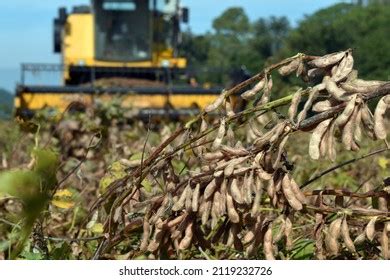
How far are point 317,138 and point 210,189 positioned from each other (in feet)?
0.77

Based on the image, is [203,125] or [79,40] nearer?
[203,125]

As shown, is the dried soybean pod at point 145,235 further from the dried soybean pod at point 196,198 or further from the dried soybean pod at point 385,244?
the dried soybean pod at point 385,244

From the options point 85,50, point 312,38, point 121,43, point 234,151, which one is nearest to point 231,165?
point 234,151

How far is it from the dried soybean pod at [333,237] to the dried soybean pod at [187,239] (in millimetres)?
270

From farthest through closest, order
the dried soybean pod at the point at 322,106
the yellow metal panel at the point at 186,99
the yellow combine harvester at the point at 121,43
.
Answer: the yellow combine harvester at the point at 121,43 → the yellow metal panel at the point at 186,99 → the dried soybean pod at the point at 322,106

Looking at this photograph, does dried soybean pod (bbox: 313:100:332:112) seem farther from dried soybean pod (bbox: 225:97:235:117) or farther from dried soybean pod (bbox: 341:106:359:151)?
dried soybean pod (bbox: 225:97:235:117)

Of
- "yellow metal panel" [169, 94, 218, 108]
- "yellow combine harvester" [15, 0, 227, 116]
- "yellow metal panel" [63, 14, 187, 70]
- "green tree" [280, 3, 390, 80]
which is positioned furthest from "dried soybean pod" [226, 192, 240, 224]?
"green tree" [280, 3, 390, 80]

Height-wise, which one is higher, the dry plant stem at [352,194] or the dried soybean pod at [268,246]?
the dry plant stem at [352,194]

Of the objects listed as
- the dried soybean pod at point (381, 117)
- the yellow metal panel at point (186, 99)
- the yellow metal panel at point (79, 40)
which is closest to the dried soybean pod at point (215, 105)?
the dried soybean pod at point (381, 117)

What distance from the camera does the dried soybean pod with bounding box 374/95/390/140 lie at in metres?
1.62

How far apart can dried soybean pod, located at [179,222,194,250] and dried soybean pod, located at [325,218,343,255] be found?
27 centimetres

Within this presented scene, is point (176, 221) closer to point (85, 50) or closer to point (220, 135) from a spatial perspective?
point (220, 135)

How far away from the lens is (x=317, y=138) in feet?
5.53

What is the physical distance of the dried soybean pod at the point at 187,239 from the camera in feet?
6.25
